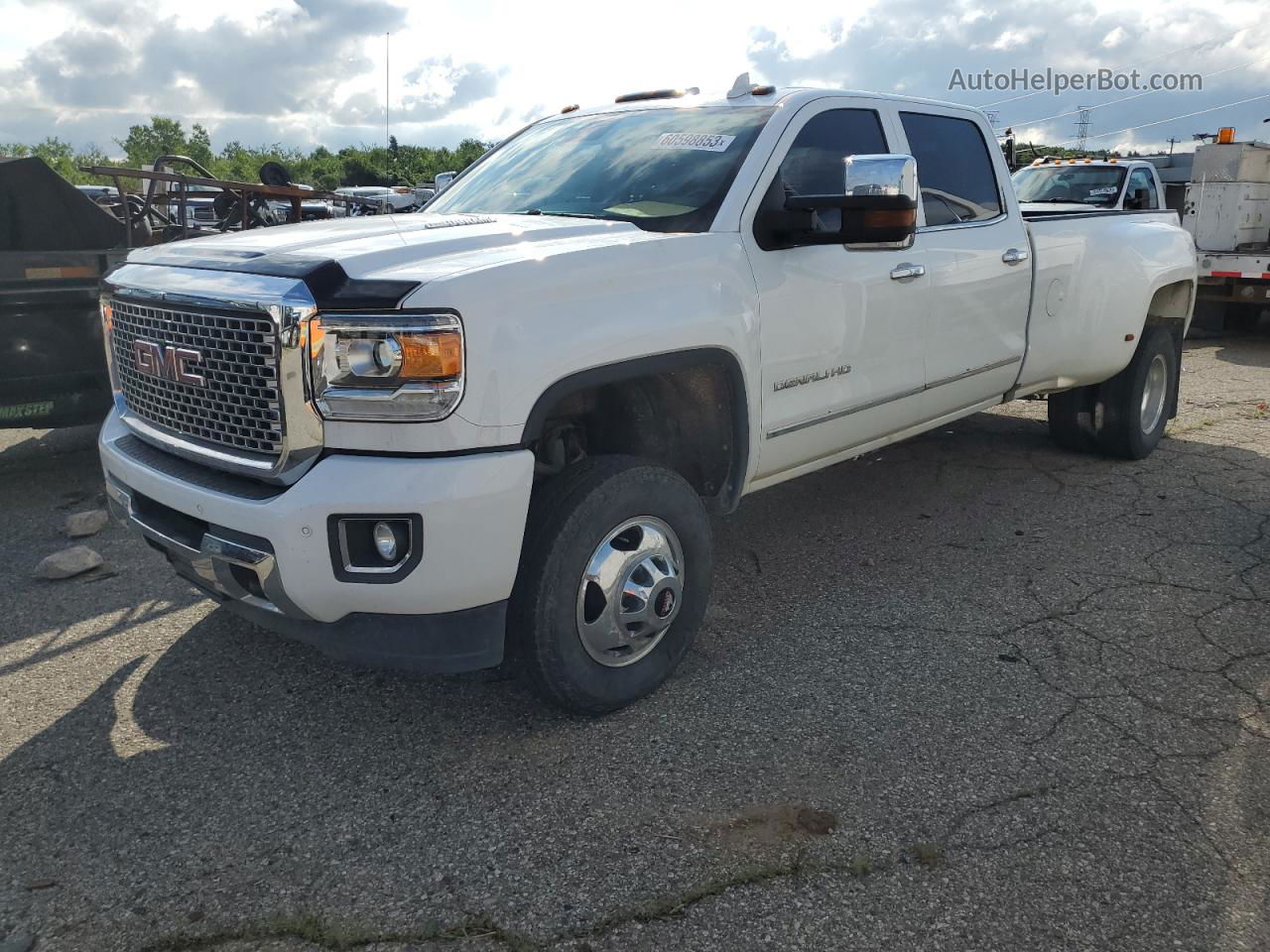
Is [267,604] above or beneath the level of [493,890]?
above

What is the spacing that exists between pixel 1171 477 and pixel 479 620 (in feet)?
15.4

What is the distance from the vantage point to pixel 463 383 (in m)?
2.64

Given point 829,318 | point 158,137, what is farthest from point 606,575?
point 158,137

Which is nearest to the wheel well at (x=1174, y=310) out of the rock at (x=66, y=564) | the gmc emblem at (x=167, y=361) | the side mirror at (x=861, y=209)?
the side mirror at (x=861, y=209)

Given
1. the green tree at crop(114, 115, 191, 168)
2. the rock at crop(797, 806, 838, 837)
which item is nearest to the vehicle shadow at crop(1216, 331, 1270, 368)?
the rock at crop(797, 806, 838, 837)

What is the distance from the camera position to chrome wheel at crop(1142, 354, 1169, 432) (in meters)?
6.38

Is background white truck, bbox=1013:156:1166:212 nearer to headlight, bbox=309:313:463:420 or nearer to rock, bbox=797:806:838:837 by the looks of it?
rock, bbox=797:806:838:837

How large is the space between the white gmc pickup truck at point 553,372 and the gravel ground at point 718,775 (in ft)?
1.36

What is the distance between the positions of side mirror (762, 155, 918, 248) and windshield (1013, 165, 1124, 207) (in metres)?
9.07

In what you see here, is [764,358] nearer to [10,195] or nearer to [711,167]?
[711,167]

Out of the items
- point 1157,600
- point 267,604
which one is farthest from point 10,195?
point 1157,600

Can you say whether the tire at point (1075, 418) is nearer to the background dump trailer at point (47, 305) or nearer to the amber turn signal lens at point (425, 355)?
the amber turn signal lens at point (425, 355)

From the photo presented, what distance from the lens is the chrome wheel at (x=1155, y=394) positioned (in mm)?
6375

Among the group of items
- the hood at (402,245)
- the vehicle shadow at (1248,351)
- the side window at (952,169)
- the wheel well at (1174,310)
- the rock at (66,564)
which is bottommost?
the vehicle shadow at (1248,351)
